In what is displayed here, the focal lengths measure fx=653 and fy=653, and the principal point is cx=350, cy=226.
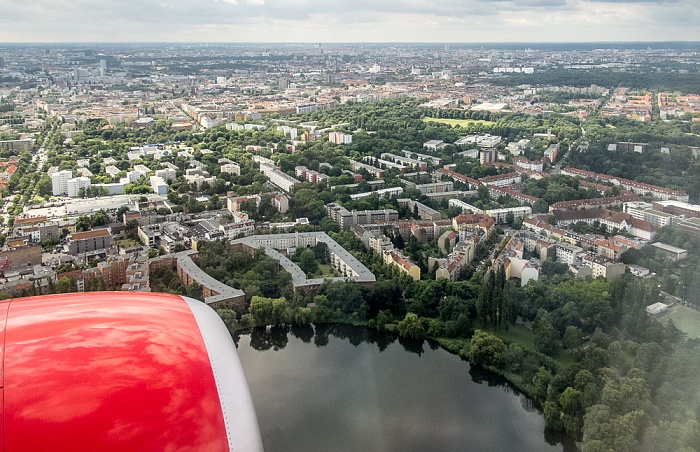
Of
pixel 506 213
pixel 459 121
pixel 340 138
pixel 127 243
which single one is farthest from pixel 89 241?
pixel 459 121

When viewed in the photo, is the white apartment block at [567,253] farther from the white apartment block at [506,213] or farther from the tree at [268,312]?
the tree at [268,312]

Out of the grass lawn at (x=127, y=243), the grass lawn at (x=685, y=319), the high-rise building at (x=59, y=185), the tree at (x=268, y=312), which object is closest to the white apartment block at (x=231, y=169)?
the high-rise building at (x=59, y=185)

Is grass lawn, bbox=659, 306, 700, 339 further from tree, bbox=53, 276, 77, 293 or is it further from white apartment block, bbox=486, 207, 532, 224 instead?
tree, bbox=53, 276, 77, 293

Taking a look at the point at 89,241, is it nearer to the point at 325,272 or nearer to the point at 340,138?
the point at 325,272

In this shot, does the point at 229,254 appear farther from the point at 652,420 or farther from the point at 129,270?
the point at 652,420

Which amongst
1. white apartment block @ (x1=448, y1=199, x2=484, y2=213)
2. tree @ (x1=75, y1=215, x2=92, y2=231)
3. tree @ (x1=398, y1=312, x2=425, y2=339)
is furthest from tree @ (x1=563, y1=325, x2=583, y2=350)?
tree @ (x1=75, y1=215, x2=92, y2=231)

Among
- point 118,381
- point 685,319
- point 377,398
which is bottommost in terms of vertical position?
point 377,398

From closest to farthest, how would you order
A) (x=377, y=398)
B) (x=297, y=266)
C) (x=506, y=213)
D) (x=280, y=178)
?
1. (x=377, y=398)
2. (x=297, y=266)
3. (x=506, y=213)
4. (x=280, y=178)
